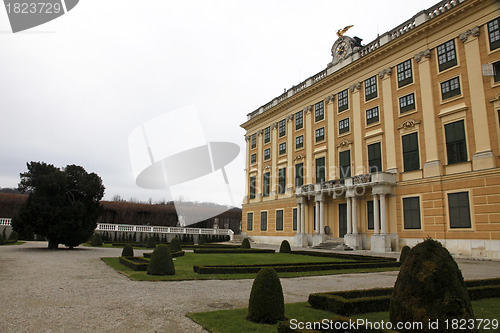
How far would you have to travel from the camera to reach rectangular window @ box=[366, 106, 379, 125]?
32312 millimetres

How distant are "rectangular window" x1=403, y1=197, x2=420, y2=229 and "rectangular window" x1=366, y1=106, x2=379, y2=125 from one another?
323 inches

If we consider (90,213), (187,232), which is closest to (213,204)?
(187,232)

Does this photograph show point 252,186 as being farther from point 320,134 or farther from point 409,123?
point 409,123

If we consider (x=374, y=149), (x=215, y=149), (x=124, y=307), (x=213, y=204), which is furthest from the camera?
(x=213, y=204)

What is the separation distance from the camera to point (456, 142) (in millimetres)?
25594

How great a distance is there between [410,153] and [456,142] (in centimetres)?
384

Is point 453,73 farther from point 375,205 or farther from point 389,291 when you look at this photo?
point 389,291

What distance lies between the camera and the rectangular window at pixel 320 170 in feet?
123

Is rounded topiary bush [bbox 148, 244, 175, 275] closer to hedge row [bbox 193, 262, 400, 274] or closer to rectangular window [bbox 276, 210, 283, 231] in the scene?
hedge row [bbox 193, 262, 400, 274]

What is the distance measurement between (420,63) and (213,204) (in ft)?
188

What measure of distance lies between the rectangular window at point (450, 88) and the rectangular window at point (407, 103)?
8.49 feet

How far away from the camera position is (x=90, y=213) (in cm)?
2873

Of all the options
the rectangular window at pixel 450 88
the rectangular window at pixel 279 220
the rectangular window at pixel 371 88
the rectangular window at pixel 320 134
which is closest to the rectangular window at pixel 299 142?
the rectangular window at pixel 320 134

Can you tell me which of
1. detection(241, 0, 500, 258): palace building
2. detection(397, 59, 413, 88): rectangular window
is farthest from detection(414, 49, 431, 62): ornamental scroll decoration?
detection(397, 59, 413, 88): rectangular window
